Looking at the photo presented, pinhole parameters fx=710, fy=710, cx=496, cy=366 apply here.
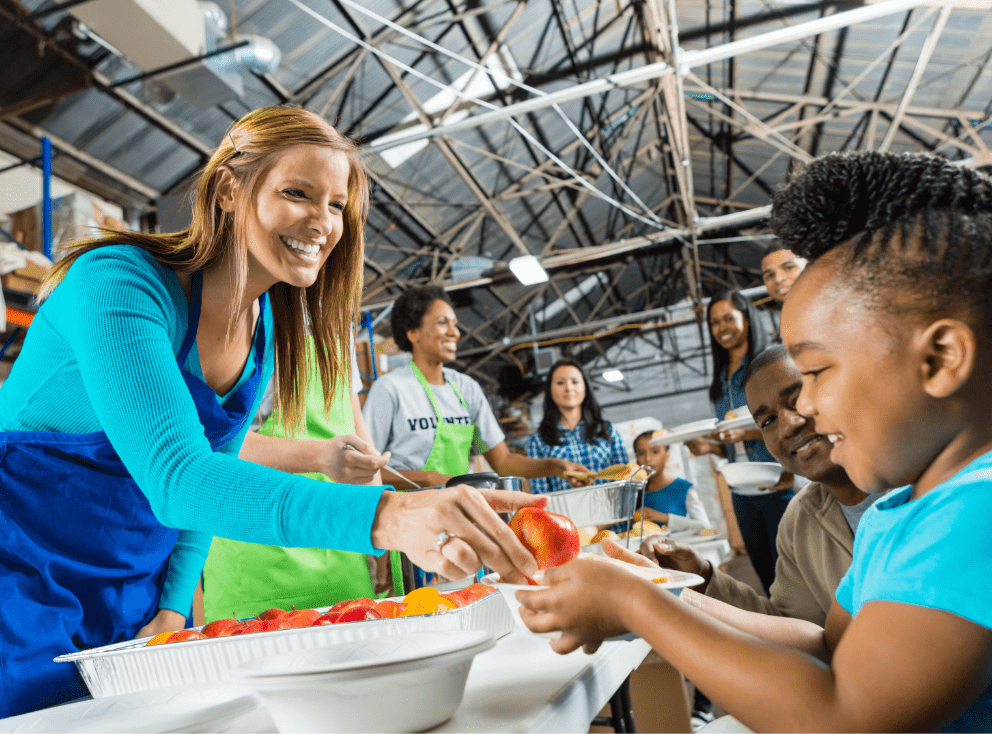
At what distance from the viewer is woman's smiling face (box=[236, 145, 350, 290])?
123cm

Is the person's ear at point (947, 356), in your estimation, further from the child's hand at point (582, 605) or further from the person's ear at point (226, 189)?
the person's ear at point (226, 189)

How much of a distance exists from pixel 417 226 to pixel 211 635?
8.92 meters

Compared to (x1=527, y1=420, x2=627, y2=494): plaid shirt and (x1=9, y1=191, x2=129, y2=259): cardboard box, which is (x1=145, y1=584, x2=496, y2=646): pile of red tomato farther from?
(x1=9, y1=191, x2=129, y2=259): cardboard box

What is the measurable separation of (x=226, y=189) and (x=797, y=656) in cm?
114

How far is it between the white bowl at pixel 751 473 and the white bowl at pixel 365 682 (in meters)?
1.83

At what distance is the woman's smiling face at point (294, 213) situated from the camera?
123 centimetres

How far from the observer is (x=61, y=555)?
1048 mm

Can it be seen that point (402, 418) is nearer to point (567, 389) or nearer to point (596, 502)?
point (596, 502)

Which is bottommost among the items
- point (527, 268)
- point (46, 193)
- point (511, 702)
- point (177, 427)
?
point (511, 702)

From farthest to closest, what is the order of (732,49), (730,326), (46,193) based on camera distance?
(732,49), (46,193), (730,326)

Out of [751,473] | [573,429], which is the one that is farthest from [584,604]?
[573,429]

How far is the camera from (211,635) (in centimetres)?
97

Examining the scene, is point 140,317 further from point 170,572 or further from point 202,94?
point 202,94

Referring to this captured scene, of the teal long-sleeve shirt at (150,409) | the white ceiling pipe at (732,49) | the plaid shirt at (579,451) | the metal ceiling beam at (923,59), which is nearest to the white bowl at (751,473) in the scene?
the teal long-sleeve shirt at (150,409)
